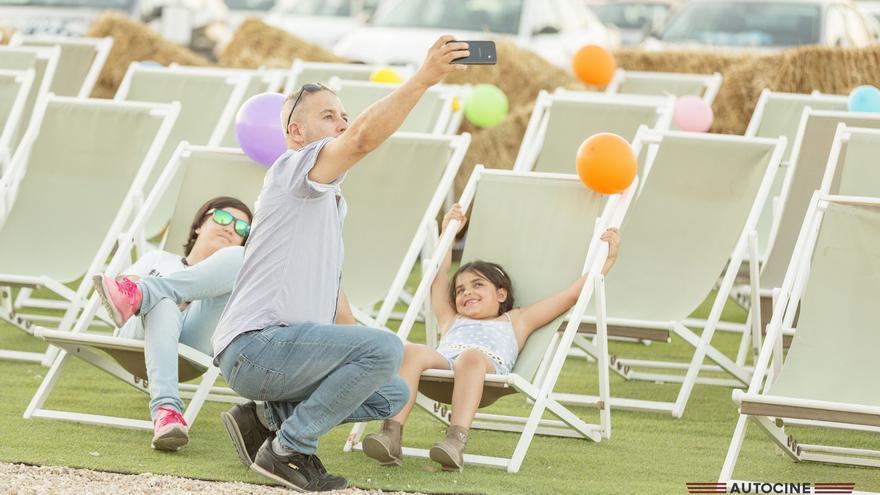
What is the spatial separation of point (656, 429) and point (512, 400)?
713 millimetres

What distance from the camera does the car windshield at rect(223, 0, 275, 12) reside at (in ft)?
64.2

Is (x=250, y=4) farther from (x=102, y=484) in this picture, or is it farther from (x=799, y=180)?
(x=102, y=484)

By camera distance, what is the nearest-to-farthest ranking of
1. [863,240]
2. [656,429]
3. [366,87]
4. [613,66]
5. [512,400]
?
[863,240], [656,429], [512,400], [366,87], [613,66]

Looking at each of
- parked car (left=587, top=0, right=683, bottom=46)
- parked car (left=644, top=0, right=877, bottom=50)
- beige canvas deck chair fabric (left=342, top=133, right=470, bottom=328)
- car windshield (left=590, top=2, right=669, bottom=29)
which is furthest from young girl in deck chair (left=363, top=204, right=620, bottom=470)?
car windshield (left=590, top=2, right=669, bottom=29)

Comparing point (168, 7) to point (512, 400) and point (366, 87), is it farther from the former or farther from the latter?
point (512, 400)

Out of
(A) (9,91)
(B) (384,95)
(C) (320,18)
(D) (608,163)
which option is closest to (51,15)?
(C) (320,18)

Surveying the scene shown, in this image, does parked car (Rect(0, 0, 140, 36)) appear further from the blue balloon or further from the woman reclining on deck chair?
the woman reclining on deck chair

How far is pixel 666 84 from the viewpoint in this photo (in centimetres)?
991

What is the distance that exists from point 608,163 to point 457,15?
7274 mm

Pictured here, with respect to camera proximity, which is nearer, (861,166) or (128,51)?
(861,166)

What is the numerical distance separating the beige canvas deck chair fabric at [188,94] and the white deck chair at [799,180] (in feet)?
9.28

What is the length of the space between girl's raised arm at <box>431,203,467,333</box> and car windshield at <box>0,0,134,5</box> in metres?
10.1

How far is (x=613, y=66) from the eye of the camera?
404 inches

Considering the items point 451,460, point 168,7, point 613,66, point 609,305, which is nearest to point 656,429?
point 609,305
